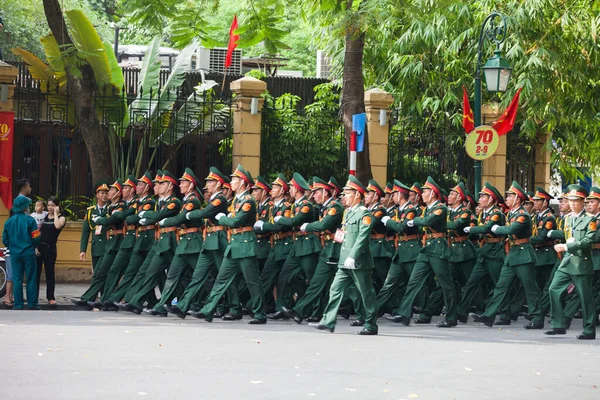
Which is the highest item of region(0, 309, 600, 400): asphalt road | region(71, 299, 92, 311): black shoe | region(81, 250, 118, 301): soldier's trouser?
region(81, 250, 118, 301): soldier's trouser

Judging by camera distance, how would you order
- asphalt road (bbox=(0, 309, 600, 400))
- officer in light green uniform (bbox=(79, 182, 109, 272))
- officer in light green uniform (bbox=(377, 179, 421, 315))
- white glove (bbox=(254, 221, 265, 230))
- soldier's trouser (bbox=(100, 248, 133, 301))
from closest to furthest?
1. asphalt road (bbox=(0, 309, 600, 400))
2. white glove (bbox=(254, 221, 265, 230))
3. officer in light green uniform (bbox=(377, 179, 421, 315))
4. soldier's trouser (bbox=(100, 248, 133, 301))
5. officer in light green uniform (bbox=(79, 182, 109, 272))

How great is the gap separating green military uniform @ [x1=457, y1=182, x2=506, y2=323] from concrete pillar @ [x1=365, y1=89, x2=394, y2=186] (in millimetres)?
5803

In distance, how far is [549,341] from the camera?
13984mm

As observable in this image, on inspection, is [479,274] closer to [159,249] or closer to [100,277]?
[159,249]

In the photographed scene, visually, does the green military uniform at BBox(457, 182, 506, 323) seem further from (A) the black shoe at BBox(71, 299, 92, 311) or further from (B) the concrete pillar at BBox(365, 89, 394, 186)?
(B) the concrete pillar at BBox(365, 89, 394, 186)

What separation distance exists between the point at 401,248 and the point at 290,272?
156 cm

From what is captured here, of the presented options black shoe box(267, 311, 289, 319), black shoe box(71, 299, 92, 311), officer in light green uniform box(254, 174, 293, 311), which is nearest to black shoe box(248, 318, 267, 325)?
black shoe box(267, 311, 289, 319)

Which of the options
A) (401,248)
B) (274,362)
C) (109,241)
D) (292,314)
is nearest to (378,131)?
(401,248)

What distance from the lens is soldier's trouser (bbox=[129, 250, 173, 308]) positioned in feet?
51.2

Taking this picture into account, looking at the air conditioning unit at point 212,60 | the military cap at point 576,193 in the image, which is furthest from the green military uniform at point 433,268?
the air conditioning unit at point 212,60

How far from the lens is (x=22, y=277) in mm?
16406

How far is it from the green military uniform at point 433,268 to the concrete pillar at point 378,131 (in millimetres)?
6673

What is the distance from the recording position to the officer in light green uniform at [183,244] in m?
15.2

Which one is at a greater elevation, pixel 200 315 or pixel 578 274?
pixel 578 274
